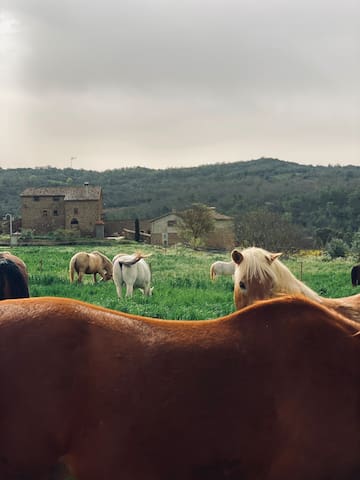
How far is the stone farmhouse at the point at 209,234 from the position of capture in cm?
5928

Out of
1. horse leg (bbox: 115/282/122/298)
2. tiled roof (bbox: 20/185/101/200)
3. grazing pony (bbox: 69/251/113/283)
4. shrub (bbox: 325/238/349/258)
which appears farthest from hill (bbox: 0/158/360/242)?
horse leg (bbox: 115/282/122/298)

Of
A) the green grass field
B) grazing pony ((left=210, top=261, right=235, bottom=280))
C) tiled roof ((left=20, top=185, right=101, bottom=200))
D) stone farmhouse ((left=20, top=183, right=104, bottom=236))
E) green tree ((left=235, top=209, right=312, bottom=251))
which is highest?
tiled roof ((left=20, top=185, right=101, bottom=200))

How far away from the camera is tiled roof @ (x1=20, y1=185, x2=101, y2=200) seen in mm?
77000

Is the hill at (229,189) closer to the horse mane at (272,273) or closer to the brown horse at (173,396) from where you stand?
the horse mane at (272,273)

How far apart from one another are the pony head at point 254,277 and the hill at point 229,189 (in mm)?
61054

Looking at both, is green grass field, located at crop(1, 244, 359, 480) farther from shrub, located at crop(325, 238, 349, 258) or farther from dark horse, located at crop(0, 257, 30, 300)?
shrub, located at crop(325, 238, 349, 258)

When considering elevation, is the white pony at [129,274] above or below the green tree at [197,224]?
below

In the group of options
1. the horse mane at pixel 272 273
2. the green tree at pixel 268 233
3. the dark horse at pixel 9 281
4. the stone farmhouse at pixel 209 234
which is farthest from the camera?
the stone farmhouse at pixel 209 234

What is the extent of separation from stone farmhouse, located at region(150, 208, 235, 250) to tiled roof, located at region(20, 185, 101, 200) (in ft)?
31.4

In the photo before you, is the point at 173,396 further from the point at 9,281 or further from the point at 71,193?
the point at 71,193

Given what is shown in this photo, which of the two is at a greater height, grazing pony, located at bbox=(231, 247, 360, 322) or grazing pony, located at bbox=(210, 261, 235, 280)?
grazing pony, located at bbox=(231, 247, 360, 322)

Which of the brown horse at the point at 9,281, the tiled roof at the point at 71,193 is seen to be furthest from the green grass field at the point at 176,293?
the tiled roof at the point at 71,193

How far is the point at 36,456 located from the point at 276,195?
4225 inches

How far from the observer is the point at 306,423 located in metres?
2.74
